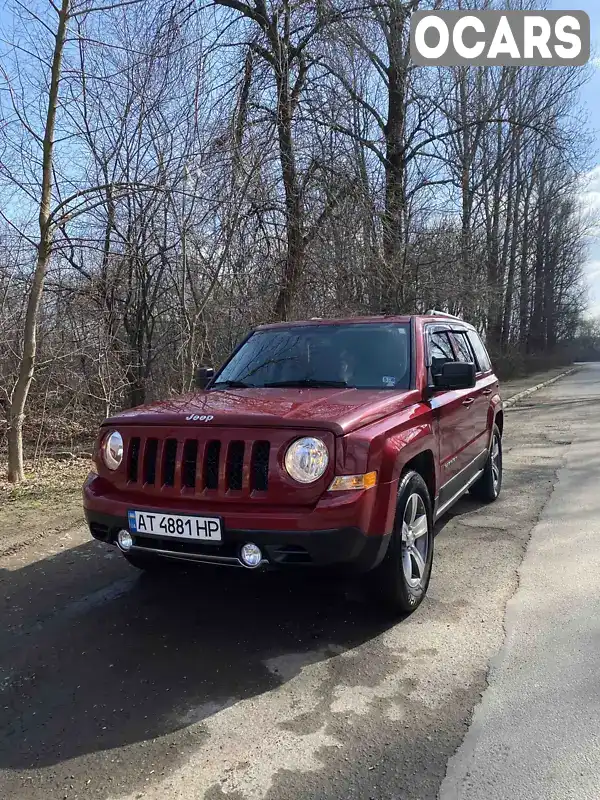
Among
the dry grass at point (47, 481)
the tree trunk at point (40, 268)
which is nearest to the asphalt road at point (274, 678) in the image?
the dry grass at point (47, 481)

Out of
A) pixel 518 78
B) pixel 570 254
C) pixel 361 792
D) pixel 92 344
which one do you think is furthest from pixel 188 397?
pixel 570 254

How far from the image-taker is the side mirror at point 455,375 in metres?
4.16

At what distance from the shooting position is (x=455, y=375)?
416 centimetres

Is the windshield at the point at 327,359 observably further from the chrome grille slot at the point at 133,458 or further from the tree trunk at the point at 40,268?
the tree trunk at the point at 40,268

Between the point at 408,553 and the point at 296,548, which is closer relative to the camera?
the point at 296,548

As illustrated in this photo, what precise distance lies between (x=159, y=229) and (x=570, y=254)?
1446 inches

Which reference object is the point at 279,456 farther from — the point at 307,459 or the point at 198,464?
the point at 198,464

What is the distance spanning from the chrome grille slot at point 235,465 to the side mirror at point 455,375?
5.41 ft

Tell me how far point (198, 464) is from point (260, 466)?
34 centimetres

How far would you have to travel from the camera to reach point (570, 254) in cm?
3966

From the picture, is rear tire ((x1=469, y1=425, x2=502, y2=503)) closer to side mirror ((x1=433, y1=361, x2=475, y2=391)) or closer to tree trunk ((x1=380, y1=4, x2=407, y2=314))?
side mirror ((x1=433, y1=361, x2=475, y2=391))

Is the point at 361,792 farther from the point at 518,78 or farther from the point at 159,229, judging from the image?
the point at 518,78

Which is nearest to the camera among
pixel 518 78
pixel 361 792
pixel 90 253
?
pixel 361 792

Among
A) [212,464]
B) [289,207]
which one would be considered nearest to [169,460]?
[212,464]
